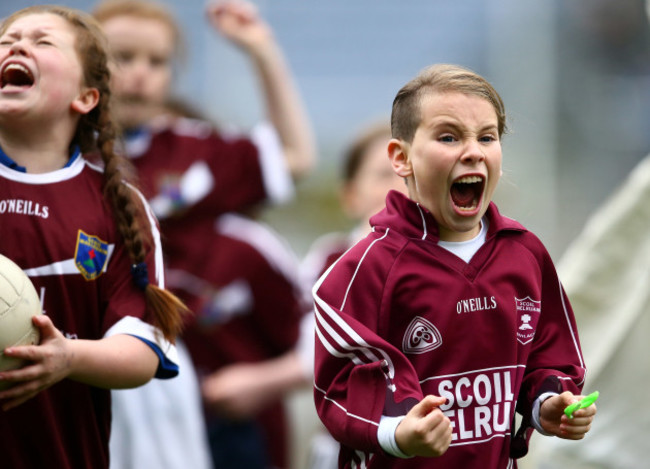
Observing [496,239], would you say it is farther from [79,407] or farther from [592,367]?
[592,367]

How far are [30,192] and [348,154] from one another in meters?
3.33

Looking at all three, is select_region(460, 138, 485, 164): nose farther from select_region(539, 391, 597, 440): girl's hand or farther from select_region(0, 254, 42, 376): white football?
select_region(0, 254, 42, 376): white football

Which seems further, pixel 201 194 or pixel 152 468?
pixel 201 194

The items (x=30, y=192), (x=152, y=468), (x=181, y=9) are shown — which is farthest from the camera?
(x=181, y=9)

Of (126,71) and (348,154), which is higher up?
(126,71)

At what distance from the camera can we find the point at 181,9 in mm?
15094

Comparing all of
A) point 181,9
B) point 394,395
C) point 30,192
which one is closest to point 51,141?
point 30,192

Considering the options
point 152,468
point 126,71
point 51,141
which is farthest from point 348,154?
point 51,141

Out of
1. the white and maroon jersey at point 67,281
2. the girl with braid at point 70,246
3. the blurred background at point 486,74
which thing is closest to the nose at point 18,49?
the girl with braid at point 70,246

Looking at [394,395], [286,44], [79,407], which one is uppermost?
[394,395]

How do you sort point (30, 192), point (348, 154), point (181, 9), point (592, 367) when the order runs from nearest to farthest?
point (30, 192), point (592, 367), point (348, 154), point (181, 9)

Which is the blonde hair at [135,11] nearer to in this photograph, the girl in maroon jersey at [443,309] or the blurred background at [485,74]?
the girl in maroon jersey at [443,309]

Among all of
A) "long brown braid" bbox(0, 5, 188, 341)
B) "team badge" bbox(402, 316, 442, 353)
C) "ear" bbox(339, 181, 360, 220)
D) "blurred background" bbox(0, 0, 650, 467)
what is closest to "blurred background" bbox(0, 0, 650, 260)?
"blurred background" bbox(0, 0, 650, 467)

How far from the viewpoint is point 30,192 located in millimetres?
3041
